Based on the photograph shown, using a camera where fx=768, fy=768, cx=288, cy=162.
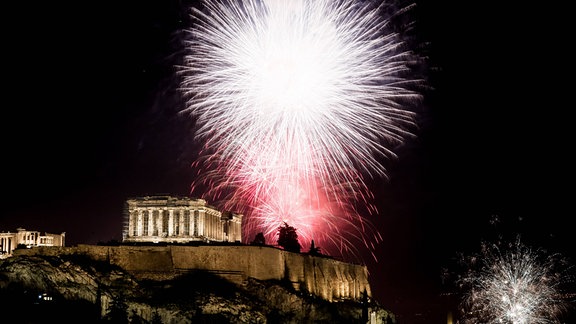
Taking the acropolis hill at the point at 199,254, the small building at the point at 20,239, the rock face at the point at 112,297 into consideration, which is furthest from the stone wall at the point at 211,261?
the small building at the point at 20,239

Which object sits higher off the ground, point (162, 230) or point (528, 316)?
point (162, 230)

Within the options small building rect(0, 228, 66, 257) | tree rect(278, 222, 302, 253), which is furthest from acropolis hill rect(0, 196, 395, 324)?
small building rect(0, 228, 66, 257)

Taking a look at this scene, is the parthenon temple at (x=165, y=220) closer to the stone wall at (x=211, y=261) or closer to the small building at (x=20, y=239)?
the small building at (x=20, y=239)

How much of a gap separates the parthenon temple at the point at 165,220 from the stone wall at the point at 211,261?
60.2 feet

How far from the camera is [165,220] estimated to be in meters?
92.6

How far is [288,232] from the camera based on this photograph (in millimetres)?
87562

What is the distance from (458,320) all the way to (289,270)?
61.5m

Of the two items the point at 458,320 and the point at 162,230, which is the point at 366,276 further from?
the point at 458,320

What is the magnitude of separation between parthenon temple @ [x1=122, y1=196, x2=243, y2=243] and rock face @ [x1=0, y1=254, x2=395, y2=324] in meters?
22.0

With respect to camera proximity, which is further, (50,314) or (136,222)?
(136,222)

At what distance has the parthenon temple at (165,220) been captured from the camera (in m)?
92.1

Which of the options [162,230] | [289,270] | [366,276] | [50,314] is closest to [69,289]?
[50,314]

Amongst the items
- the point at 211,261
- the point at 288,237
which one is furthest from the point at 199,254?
the point at 288,237

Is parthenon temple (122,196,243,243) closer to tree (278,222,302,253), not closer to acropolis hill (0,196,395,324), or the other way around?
tree (278,222,302,253)
